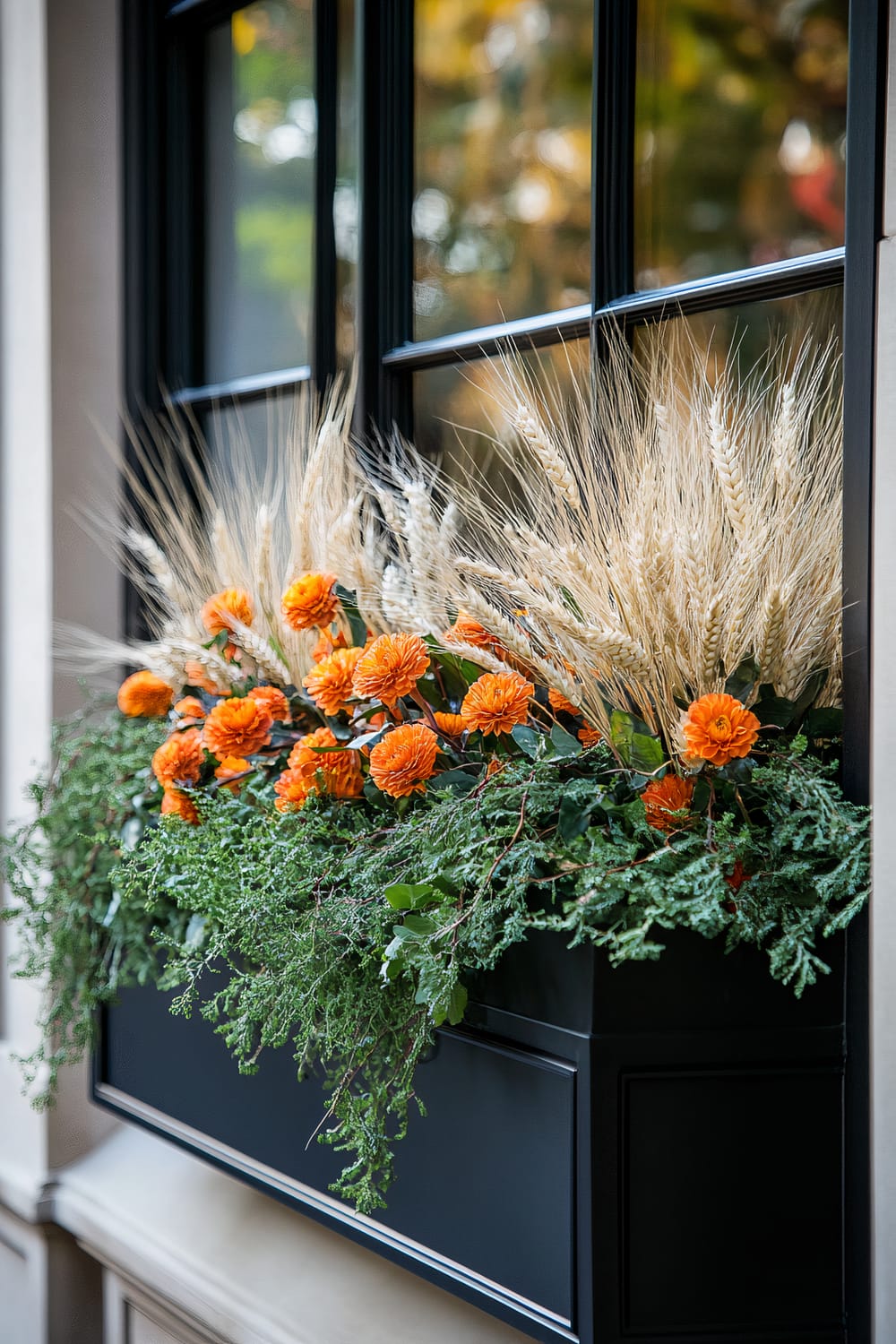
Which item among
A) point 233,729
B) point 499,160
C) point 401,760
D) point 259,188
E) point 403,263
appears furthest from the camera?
point 499,160

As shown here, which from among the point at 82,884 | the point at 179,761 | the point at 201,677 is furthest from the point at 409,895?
the point at 82,884

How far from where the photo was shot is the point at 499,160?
7.12 feet

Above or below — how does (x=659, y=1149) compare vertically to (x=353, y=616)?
below

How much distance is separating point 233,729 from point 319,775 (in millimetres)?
133

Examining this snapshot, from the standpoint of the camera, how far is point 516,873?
0.93 m

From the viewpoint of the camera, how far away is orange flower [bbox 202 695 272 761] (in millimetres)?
1205

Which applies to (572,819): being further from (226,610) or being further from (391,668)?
(226,610)

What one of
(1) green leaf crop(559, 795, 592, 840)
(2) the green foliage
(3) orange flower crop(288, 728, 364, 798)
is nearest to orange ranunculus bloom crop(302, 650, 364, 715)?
(3) orange flower crop(288, 728, 364, 798)

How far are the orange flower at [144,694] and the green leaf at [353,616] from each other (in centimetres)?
36

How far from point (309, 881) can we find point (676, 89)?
9.67ft

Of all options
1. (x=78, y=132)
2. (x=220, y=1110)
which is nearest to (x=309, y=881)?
(x=220, y=1110)

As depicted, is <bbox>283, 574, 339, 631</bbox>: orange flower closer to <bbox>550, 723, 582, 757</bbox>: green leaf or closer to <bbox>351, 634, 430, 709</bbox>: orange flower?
<bbox>351, 634, 430, 709</bbox>: orange flower

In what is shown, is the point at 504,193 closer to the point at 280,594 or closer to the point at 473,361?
the point at 473,361

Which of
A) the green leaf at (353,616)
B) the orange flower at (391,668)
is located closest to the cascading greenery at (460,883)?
→ the orange flower at (391,668)
